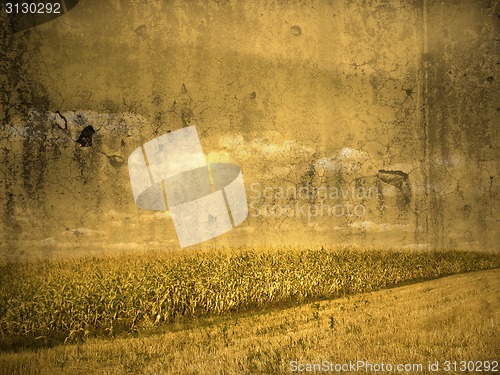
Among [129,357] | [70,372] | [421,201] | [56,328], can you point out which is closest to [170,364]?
[129,357]

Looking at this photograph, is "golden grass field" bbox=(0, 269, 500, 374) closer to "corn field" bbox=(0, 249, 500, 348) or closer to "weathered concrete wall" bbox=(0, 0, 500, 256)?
"corn field" bbox=(0, 249, 500, 348)

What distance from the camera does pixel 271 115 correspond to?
363 inches

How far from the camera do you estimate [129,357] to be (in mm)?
4949

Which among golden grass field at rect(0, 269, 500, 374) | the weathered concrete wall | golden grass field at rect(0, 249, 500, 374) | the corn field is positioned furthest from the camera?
the weathered concrete wall

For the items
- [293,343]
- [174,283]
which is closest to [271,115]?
[174,283]

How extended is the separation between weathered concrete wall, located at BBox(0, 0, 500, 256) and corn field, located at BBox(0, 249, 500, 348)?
18.1 inches

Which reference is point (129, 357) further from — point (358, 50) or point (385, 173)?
point (358, 50)

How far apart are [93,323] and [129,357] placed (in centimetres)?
224

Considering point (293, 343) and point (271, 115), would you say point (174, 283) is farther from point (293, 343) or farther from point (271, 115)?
point (271, 115)

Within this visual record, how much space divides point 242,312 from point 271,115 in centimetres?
A: 384

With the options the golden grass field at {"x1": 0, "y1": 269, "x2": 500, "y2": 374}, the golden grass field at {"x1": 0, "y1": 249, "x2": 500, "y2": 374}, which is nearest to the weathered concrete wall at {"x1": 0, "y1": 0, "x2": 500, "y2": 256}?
the golden grass field at {"x1": 0, "y1": 249, "x2": 500, "y2": 374}

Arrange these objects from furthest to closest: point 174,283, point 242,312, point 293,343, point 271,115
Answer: point 271,115 < point 242,312 < point 174,283 < point 293,343

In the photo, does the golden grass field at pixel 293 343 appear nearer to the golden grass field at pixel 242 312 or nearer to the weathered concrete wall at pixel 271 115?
the golden grass field at pixel 242 312

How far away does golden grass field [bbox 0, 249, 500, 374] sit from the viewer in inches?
183
